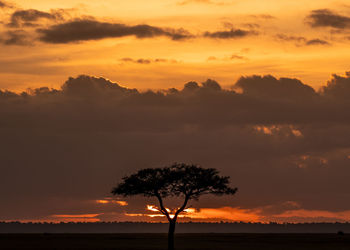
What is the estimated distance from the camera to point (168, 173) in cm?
11288
